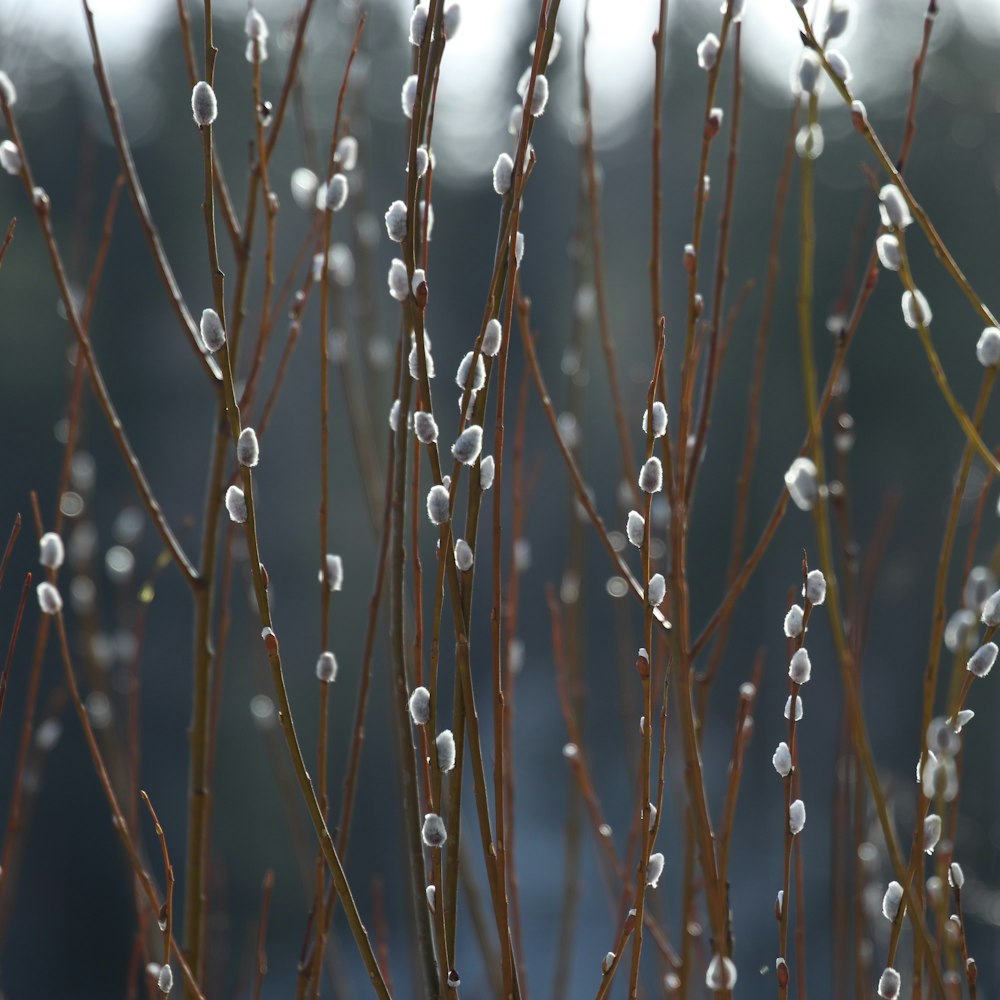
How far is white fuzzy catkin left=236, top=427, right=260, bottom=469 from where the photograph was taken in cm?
75

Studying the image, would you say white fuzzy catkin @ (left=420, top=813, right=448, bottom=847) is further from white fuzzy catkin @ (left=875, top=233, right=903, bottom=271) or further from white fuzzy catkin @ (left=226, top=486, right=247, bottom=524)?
white fuzzy catkin @ (left=875, top=233, right=903, bottom=271)

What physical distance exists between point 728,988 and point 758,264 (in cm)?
935

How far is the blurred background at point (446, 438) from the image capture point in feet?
22.3

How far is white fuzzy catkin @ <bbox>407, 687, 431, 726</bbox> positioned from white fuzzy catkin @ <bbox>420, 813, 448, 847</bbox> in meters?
0.06

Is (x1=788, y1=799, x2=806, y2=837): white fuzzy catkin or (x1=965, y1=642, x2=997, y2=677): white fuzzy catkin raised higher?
(x1=965, y1=642, x2=997, y2=677): white fuzzy catkin

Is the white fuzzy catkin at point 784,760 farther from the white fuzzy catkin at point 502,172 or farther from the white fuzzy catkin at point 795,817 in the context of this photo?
the white fuzzy catkin at point 502,172

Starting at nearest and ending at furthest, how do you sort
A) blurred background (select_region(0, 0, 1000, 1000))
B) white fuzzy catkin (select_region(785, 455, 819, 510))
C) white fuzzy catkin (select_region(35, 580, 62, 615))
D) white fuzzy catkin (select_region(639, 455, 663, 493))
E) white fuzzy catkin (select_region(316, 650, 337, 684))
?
white fuzzy catkin (select_region(785, 455, 819, 510))
white fuzzy catkin (select_region(639, 455, 663, 493))
white fuzzy catkin (select_region(316, 650, 337, 684))
white fuzzy catkin (select_region(35, 580, 62, 615))
blurred background (select_region(0, 0, 1000, 1000))

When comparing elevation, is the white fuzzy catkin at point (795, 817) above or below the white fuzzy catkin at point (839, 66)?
below

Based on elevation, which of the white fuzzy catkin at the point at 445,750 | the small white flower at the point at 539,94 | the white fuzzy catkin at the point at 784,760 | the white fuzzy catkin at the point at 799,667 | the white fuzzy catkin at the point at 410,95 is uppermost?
the white fuzzy catkin at the point at 410,95

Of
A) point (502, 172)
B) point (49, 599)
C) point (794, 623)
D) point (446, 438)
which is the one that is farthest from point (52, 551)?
point (446, 438)

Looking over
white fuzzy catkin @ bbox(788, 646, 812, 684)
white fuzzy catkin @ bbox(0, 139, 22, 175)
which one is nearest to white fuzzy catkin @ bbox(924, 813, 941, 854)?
white fuzzy catkin @ bbox(788, 646, 812, 684)

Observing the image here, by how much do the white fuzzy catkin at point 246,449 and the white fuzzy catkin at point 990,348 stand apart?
0.50 metres

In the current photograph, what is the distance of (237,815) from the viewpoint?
7082 mm

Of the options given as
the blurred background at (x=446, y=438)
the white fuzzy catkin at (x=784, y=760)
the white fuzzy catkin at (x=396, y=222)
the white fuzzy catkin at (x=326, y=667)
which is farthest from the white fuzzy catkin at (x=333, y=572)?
the blurred background at (x=446, y=438)
